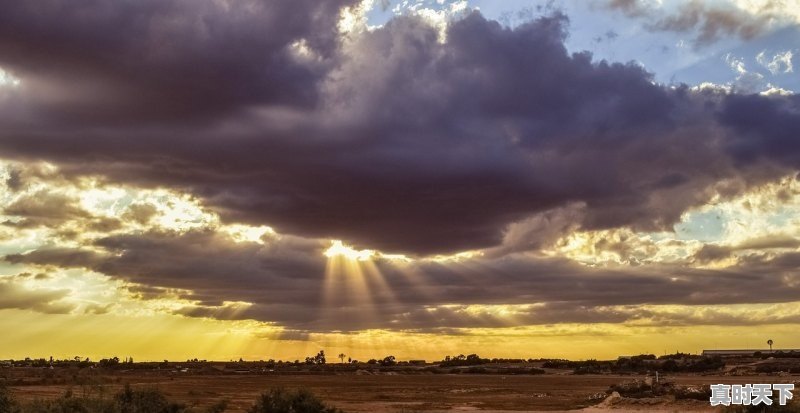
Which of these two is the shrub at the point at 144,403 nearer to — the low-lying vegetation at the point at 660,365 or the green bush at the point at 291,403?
the green bush at the point at 291,403

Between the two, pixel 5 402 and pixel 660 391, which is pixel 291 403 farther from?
pixel 660 391

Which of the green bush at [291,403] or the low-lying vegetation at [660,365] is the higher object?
the green bush at [291,403]

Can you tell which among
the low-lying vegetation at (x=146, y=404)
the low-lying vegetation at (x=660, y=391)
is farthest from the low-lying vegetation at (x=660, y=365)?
the low-lying vegetation at (x=146, y=404)

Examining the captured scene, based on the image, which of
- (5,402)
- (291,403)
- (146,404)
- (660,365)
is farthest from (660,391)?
(660,365)

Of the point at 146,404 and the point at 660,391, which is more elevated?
the point at 146,404

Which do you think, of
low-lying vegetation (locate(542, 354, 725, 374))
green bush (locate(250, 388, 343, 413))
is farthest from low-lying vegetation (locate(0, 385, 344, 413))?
low-lying vegetation (locate(542, 354, 725, 374))

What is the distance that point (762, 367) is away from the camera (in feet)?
424

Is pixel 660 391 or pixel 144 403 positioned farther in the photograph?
pixel 660 391

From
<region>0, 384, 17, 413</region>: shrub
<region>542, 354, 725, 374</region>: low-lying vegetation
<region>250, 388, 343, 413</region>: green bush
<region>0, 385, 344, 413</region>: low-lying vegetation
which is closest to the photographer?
<region>250, 388, 343, 413</region>: green bush

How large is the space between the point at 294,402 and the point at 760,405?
21577mm

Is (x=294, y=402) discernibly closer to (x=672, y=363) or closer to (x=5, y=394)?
(x=5, y=394)

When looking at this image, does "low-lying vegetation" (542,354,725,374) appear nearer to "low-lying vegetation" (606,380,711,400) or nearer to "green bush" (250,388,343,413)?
"low-lying vegetation" (606,380,711,400)

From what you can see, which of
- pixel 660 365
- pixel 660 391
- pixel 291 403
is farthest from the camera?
pixel 660 365

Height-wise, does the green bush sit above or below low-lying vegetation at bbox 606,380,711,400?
above
